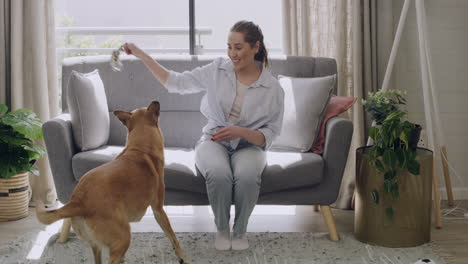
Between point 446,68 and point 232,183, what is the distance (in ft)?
5.95

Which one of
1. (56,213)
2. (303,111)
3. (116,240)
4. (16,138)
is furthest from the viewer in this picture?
(16,138)

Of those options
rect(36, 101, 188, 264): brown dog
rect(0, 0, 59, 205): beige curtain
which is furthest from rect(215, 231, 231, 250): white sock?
rect(0, 0, 59, 205): beige curtain

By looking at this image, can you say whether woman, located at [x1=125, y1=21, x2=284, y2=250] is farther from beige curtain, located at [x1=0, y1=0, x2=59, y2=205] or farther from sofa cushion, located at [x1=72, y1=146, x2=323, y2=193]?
beige curtain, located at [x1=0, y1=0, x2=59, y2=205]

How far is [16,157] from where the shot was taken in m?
3.29

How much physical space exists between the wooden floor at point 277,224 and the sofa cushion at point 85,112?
20.8 inches

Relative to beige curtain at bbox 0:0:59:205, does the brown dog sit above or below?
below

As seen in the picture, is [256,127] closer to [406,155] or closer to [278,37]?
[406,155]

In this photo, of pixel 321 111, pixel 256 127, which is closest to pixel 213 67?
→ pixel 256 127

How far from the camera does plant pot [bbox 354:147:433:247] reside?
9.40ft

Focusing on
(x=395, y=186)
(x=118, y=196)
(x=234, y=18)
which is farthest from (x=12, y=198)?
(x=395, y=186)

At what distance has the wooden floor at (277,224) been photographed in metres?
3.03

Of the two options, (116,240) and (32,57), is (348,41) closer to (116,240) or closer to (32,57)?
(32,57)

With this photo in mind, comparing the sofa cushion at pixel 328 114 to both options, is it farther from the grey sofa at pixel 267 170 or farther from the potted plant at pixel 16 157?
the potted plant at pixel 16 157

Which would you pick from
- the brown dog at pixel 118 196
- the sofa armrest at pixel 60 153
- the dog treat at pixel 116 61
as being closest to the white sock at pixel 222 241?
the brown dog at pixel 118 196
